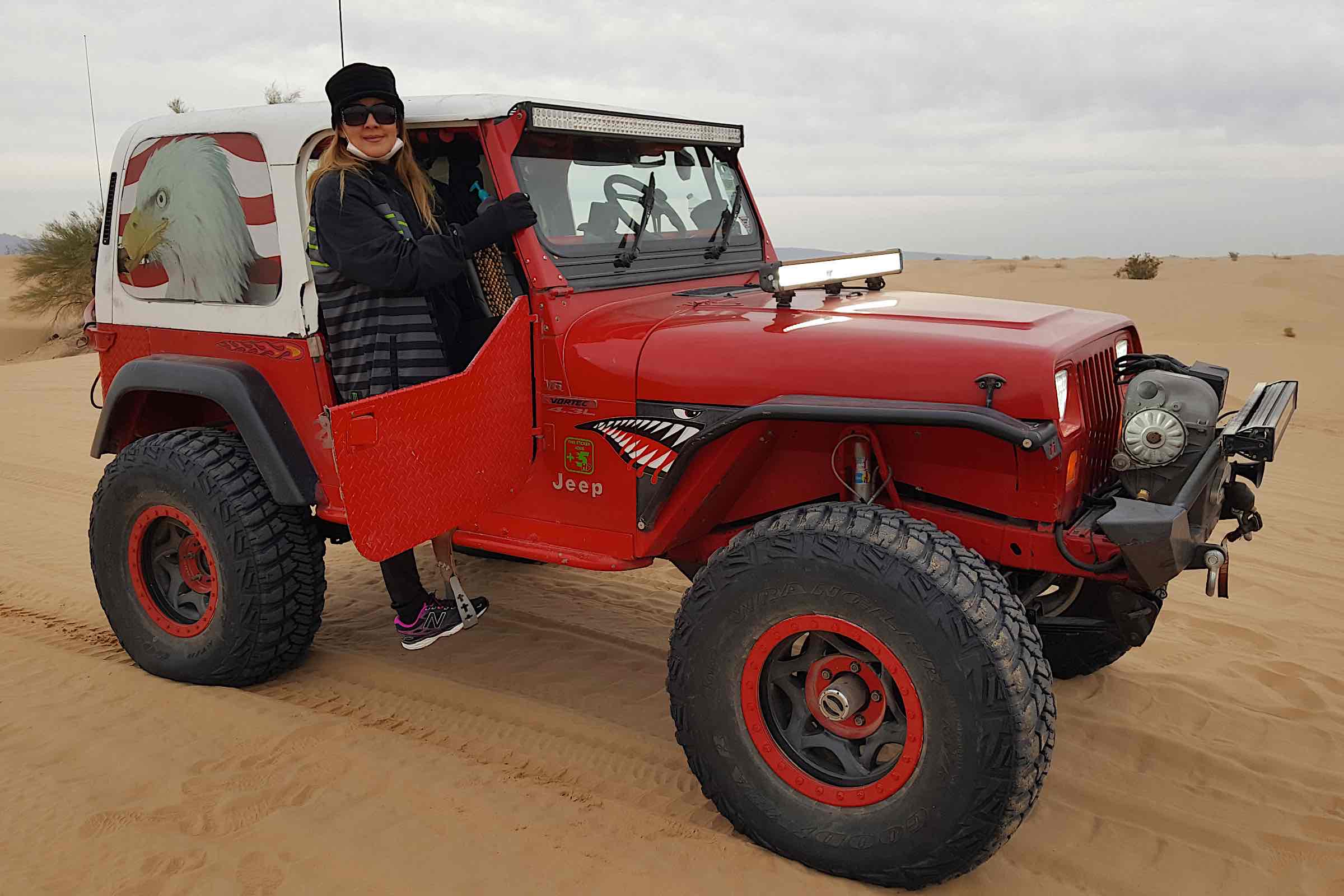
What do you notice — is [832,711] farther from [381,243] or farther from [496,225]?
[381,243]

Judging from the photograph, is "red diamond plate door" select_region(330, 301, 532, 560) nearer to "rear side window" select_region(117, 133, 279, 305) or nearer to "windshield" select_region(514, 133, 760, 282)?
"windshield" select_region(514, 133, 760, 282)

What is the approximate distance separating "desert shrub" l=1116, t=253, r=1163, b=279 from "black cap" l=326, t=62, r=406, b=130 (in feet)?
81.7

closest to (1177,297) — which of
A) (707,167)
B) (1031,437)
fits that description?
(707,167)

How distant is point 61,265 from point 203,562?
21419mm

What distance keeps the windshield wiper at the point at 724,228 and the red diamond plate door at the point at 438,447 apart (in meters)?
1.12

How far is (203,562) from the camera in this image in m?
4.28

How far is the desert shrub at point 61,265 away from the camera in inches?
858

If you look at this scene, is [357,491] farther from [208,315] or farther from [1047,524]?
[1047,524]

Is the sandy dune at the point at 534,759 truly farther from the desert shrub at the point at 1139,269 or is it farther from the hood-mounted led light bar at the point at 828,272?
the desert shrub at the point at 1139,269

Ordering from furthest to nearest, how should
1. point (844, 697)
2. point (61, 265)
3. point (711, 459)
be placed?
point (61, 265) < point (711, 459) < point (844, 697)

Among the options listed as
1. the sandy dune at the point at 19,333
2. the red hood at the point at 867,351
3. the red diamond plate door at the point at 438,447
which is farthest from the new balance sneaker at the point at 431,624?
the sandy dune at the point at 19,333

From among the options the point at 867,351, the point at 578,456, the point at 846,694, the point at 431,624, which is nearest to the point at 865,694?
the point at 846,694

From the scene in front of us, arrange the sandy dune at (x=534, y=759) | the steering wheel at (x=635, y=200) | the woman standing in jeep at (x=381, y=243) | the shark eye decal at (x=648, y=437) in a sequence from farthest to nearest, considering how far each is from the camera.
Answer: the steering wheel at (x=635, y=200), the woman standing in jeep at (x=381, y=243), the shark eye decal at (x=648, y=437), the sandy dune at (x=534, y=759)

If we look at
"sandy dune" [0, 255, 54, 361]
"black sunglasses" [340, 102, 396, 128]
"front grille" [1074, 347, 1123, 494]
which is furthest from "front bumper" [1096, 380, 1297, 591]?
"sandy dune" [0, 255, 54, 361]
